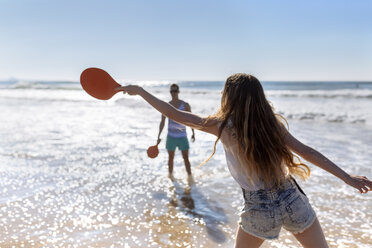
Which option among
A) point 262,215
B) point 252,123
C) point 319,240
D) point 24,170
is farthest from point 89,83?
point 24,170

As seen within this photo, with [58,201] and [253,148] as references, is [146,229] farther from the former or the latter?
[253,148]

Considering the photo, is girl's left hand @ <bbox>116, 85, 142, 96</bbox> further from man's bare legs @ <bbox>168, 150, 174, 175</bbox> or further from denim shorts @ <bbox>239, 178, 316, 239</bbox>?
man's bare legs @ <bbox>168, 150, 174, 175</bbox>

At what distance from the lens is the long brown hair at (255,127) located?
87.4 inches

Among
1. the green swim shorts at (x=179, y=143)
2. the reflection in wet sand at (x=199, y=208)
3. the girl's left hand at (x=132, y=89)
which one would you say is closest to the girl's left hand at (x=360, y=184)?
the girl's left hand at (x=132, y=89)

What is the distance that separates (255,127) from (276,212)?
569 mm

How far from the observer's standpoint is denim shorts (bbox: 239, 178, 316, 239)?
2246 millimetres

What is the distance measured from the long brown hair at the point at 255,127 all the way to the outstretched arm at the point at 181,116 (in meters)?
0.08

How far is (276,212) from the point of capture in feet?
7.38

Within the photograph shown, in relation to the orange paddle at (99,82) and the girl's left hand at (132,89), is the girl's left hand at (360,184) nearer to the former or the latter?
the girl's left hand at (132,89)

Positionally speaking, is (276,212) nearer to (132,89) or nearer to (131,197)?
(132,89)

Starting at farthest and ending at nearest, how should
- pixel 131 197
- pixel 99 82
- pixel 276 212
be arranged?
1. pixel 131 197
2. pixel 99 82
3. pixel 276 212

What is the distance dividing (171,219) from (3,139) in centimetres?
707

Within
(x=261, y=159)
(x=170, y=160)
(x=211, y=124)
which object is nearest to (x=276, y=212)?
(x=261, y=159)

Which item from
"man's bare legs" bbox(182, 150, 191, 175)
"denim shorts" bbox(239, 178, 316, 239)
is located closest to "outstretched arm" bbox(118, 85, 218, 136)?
"denim shorts" bbox(239, 178, 316, 239)
